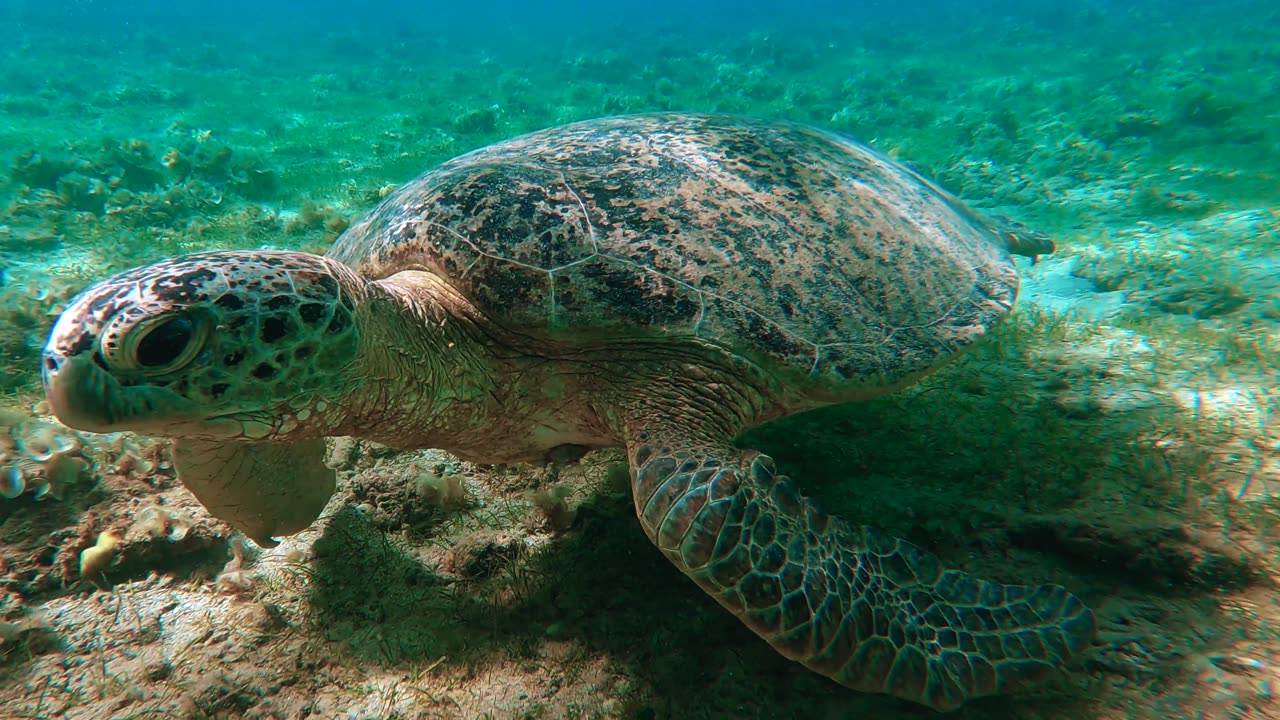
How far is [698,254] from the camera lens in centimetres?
232

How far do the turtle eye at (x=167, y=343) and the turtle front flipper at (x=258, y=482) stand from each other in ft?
A: 2.09

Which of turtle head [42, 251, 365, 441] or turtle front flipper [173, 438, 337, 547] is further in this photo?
turtle front flipper [173, 438, 337, 547]

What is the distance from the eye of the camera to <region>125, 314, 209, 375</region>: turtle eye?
4.97ft

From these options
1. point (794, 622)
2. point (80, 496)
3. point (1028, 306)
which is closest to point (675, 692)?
point (794, 622)

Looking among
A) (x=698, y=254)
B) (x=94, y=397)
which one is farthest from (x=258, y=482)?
(x=698, y=254)

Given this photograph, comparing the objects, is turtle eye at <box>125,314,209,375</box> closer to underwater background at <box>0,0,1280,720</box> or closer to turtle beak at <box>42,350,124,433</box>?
turtle beak at <box>42,350,124,433</box>

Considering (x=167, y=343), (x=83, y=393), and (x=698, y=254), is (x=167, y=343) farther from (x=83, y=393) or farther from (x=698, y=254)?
(x=698, y=254)

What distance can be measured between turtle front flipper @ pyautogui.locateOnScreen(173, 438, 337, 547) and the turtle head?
21.4 inches

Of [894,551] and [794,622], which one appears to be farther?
[894,551]

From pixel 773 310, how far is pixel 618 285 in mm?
711

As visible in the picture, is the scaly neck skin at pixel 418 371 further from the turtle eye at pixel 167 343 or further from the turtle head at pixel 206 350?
the turtle eye at pixel 167 343

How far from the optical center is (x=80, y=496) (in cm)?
253

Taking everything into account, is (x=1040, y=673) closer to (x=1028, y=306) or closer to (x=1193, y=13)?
(x=1028, y=306)

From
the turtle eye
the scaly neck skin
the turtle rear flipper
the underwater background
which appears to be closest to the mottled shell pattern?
the scaly neck skin
